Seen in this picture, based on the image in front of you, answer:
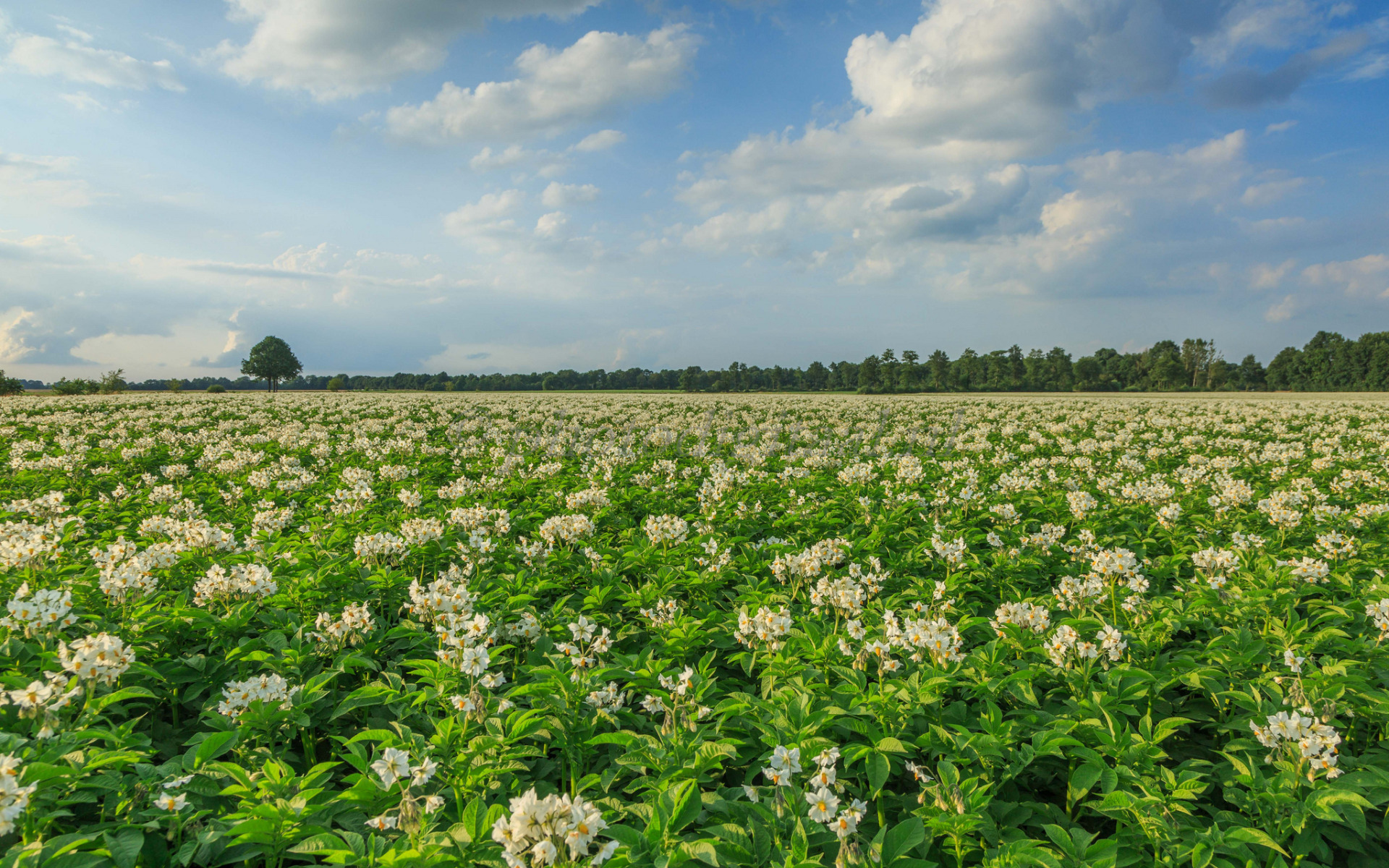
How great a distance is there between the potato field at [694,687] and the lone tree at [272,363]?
382 feet

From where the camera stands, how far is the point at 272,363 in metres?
104

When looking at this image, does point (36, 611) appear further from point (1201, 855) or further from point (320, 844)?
point (1201, 855)

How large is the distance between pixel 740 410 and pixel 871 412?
7697 mm

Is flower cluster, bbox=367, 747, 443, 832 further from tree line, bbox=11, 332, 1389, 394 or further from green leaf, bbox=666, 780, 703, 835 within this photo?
tree line, bbox=11, 332, 1389, 394

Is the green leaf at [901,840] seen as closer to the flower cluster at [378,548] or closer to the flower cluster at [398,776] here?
the flower cluster at [398,776]

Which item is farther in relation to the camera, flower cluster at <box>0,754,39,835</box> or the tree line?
the tree line

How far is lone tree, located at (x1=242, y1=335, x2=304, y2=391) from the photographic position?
103 meters

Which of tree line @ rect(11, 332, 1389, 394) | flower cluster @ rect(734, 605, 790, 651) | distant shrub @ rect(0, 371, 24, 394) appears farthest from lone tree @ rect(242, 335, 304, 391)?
flower cluster @ rect(734, 605, 790, 651)

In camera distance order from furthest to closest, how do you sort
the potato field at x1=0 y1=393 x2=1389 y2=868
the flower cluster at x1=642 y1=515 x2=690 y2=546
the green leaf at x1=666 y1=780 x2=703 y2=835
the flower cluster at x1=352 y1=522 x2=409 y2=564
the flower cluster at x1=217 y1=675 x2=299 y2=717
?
the flower cluster at x1=642 y1=515 x2=690 y2=546
the flower cluster at x1=352 y1=522 x2=409 y2=564
the flower cluster at x1=217 y1=675 x2=299 y2=717
the potato field at x1=0 y1=393 x2=1389 y2=868
the green leaf at x1=666 y1=780 x2=703 y2=835

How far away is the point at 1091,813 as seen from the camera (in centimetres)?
386

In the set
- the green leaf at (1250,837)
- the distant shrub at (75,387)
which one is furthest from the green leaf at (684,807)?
the distant shrub at (75,387)

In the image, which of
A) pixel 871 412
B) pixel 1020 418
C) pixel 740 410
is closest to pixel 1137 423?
pixel 1020 418

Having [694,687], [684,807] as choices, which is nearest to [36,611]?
[694,687]

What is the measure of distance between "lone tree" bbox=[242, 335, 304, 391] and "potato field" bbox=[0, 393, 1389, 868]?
116550 mm
